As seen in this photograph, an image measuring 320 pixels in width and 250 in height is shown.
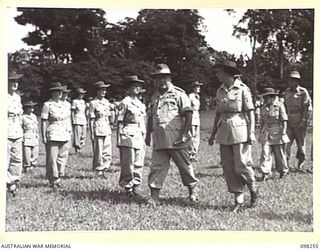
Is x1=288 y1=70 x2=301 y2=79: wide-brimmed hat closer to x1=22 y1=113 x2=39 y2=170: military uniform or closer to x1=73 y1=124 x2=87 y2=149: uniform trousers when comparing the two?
x1=22 y1=113 x2=39 y2=170: military uniform

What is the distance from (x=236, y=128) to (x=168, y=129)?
61 centimetres

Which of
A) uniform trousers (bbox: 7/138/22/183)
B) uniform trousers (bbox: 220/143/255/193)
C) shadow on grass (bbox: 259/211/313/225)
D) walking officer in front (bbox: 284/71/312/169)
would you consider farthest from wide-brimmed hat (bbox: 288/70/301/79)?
uniform trousers (bbox: 7/138/22/183)

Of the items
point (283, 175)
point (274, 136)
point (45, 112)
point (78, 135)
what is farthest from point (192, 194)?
point (78, 135)

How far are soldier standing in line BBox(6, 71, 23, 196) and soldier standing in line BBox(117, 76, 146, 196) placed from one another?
995 millimetres

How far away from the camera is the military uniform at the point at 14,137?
521 cm

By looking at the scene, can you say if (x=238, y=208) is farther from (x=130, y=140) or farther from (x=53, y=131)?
(x=53, y=131)

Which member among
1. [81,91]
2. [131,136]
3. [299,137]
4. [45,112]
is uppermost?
[81,91]

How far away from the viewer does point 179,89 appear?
17.7 ft

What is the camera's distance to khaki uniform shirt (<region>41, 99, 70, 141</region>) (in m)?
6.33

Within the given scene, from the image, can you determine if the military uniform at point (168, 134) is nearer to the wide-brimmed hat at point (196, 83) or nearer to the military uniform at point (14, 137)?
the wide-brimmed hat at point (196, 83)

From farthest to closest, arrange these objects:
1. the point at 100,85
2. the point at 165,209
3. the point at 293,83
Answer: the point at 100,85 < the point at 293,83 < the point at 165,209

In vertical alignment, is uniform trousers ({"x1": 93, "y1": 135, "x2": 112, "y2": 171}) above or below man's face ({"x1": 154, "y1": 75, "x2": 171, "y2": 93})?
below

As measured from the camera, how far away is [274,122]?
672 centimetres
